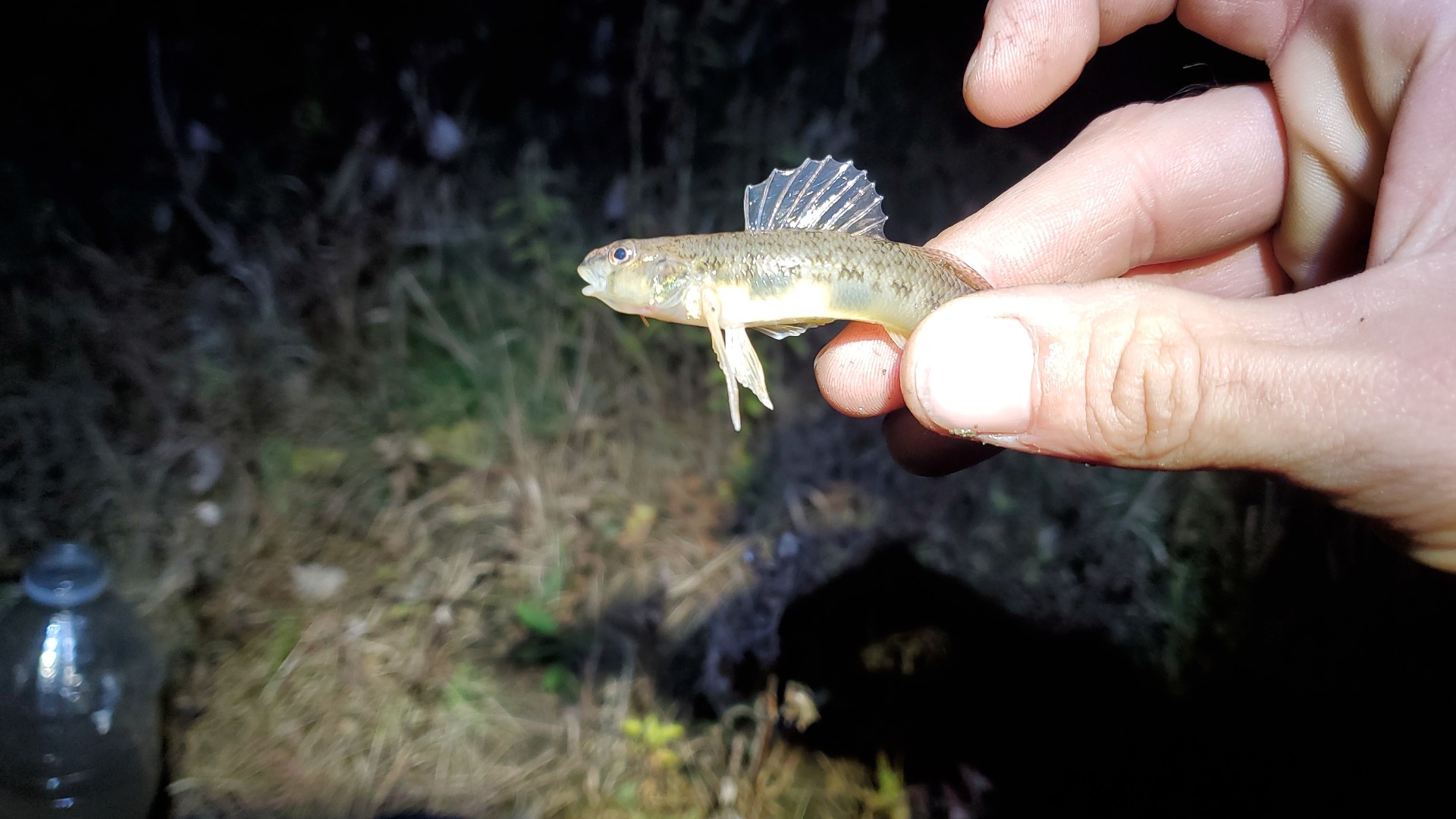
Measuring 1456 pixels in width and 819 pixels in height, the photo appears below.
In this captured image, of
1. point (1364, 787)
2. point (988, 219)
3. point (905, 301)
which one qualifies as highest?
point (988, 219)

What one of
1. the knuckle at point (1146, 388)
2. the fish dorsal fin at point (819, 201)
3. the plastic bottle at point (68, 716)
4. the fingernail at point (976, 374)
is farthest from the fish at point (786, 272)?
the plastic bottle at point (68, 716)

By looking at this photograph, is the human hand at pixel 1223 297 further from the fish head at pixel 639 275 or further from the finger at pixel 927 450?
the fish head at pixel 639 275

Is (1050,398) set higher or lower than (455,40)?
lower

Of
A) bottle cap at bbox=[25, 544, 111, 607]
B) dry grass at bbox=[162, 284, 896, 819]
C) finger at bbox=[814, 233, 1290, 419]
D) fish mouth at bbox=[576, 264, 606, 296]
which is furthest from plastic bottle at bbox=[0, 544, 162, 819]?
finger at bbox=[814, 233, 1290, 419]

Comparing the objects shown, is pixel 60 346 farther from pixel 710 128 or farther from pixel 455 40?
pixel 710 128

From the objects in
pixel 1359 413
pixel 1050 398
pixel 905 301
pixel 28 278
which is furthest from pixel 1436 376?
pixel 28 278

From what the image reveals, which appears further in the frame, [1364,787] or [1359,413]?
[1364,787]

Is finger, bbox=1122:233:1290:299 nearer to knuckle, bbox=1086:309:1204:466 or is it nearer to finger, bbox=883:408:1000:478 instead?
finger, bbox=883:408:1000:478
